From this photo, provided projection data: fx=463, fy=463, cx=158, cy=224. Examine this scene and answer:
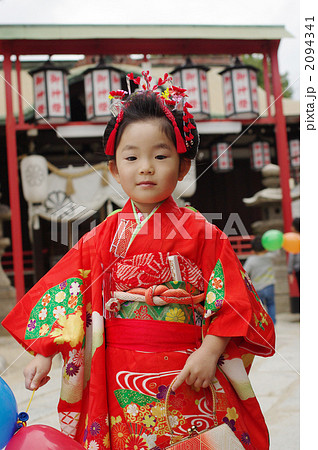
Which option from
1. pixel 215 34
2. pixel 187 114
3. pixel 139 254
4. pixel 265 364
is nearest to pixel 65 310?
pixel 139 254

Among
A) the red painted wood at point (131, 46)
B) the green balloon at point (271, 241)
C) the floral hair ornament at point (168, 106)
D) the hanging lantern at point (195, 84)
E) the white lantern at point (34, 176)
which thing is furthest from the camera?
the hanging lantern at point (195, 84)

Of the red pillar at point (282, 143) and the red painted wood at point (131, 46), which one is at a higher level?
the red painted wood at point (131, 46)

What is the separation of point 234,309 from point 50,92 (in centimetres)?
584

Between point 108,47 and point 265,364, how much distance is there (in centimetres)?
507

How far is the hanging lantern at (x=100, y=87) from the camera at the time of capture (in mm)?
6734

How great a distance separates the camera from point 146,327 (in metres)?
1.57

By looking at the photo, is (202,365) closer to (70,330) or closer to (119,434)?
(119,434)

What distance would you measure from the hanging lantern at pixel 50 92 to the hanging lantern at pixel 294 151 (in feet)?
13.3

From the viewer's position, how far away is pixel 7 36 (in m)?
6.47

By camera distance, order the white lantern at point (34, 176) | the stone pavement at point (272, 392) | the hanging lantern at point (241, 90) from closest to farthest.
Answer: the stone pavement at point (272, 392), the white lantern at point (34, 176), the hanging lantern at point (241, 90)

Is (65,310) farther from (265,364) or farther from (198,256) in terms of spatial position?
(265,364)
